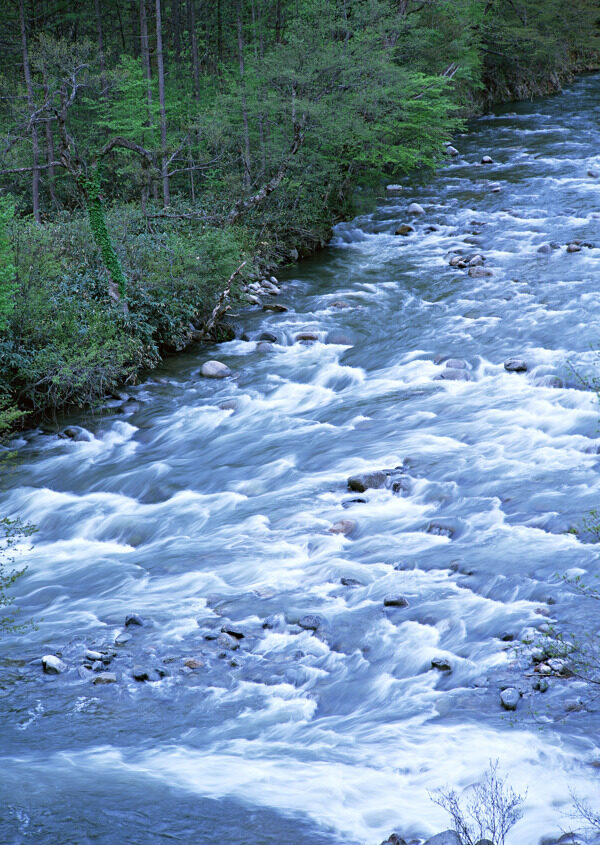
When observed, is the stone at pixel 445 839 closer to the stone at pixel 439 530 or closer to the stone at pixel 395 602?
A: the stone at pixel 395 602

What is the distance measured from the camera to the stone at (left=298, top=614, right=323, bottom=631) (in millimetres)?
8633

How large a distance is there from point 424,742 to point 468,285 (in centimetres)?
1497

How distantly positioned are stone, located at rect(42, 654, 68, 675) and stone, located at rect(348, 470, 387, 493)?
16.3ft

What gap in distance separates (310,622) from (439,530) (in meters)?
2.52

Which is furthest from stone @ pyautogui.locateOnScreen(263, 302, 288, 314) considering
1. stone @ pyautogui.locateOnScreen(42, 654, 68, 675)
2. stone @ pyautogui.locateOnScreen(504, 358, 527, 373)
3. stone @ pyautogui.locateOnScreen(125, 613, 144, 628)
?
stone @ pyautogui.locateOnScreen(42, 654, 68, 675)

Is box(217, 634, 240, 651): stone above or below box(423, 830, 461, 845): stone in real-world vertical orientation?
below

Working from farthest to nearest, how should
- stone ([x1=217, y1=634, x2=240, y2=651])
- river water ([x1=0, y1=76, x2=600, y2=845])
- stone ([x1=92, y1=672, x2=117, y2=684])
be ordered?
stone ([x1=217, y1=634, x2=240, y2=651]), stone ([x1=92, y1=672, x2=117, y2=684]), river water ([x1=0, y1=76, x2=600, y2=845])

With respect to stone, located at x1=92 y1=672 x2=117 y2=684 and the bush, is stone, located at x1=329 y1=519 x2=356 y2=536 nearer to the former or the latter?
stone, located at x1=92 y1=672 x2=117 y2=684

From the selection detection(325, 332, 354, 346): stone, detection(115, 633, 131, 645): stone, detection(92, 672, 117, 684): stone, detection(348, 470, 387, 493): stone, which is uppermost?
detection(325, 332, 354, 346): stone

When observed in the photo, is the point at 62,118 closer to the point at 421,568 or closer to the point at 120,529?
Result: the point at 120,529

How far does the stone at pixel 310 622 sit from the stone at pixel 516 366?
7.97 metres

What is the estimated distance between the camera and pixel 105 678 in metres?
7.91

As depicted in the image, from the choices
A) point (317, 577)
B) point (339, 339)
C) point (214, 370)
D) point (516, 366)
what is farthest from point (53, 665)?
point (339, 339)

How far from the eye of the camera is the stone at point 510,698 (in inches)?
279
